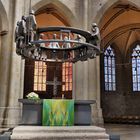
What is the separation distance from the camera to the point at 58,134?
8250mm

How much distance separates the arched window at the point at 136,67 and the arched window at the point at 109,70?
2.07m

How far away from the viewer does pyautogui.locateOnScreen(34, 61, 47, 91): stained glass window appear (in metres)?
26.3

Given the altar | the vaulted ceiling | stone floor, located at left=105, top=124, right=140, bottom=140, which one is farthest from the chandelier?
the vaulted ceiling

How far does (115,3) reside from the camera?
1831cm

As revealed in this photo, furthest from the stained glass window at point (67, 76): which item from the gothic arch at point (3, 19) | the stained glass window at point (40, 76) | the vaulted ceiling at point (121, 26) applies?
the gothic arch at point (3, 19)

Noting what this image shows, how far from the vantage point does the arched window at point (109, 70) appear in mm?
28719

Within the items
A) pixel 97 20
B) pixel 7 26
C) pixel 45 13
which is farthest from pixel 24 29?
pixel 45 13

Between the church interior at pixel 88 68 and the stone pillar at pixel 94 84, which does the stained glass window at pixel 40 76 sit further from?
the stone pillar at pixel 94 84

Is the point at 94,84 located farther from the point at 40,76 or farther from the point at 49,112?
the point at 40,76

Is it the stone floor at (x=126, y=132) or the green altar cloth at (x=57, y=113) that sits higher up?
the green altar cloth at (x=57, y=113)

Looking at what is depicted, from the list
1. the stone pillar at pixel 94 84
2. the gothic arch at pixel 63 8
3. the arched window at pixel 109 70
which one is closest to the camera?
the stone pillar at pixel 94 84

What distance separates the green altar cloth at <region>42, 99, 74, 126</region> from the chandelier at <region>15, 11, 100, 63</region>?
1927 mm

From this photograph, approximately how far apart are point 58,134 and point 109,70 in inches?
842

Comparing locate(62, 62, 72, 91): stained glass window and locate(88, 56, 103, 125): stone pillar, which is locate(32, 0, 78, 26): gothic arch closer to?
locate(88, 56, 103, 125): stone pillar
